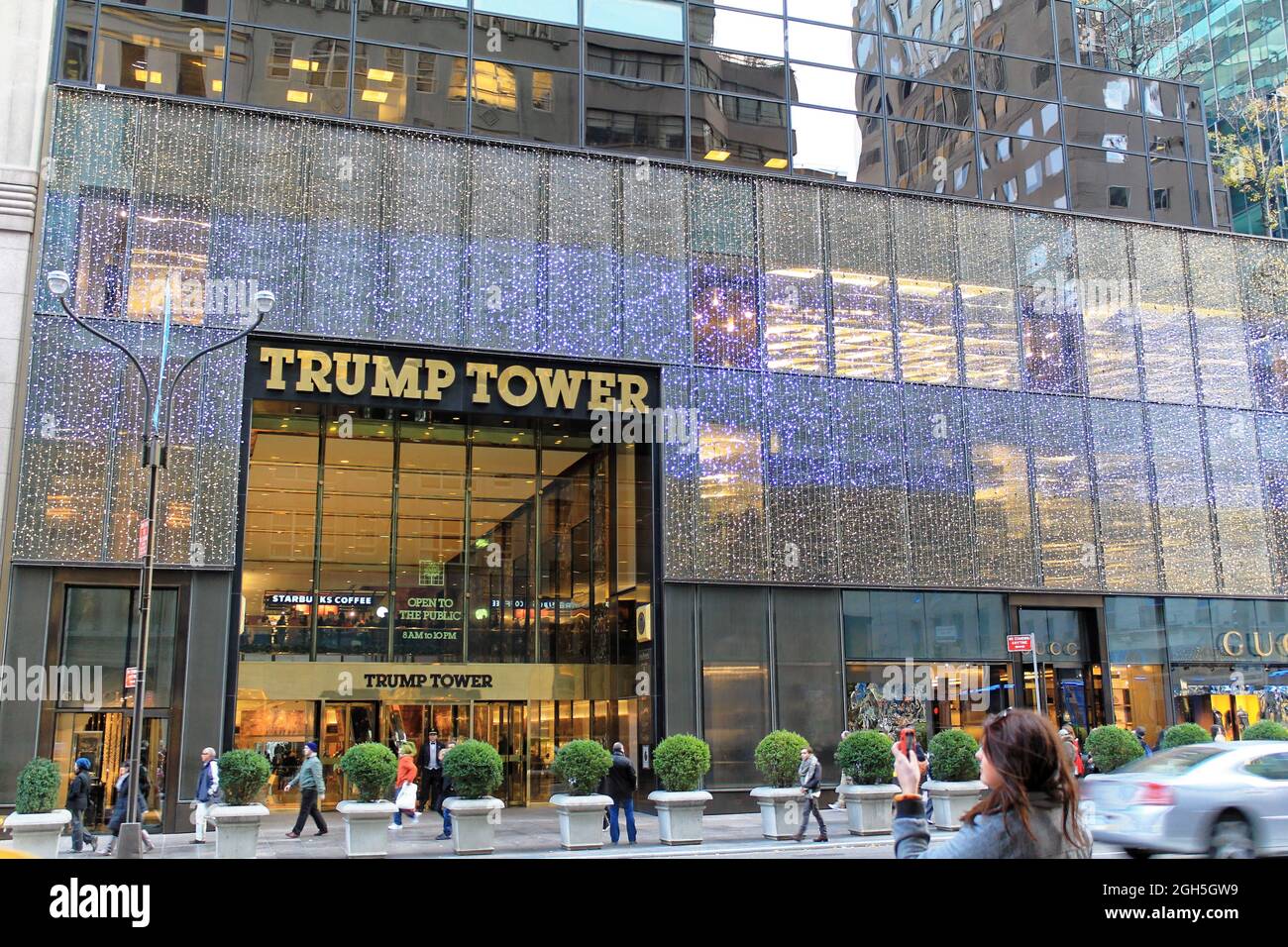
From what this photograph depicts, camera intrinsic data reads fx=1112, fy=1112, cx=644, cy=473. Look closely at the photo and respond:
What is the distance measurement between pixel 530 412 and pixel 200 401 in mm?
7442

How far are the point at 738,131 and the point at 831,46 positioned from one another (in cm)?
429

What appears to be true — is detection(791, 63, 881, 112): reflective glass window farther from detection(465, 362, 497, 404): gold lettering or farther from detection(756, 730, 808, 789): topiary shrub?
detection(756, 730, 808, 789): topiary shrub

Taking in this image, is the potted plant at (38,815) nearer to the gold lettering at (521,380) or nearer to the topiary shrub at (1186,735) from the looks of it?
the gold lettering at (521,380)

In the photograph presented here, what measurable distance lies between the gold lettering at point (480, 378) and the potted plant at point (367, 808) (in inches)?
426

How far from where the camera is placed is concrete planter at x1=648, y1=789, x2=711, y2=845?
64.6 feet

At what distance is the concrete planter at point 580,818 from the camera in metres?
18.7

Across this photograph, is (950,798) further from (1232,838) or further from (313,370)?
(313,370)

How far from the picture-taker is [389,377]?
84.9 feet

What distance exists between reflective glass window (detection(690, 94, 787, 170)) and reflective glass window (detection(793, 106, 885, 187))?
20.4 inches

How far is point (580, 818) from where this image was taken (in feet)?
62.0

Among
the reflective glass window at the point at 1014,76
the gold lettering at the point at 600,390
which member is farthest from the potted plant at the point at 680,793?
the reflective glass window at the point at 1014,76

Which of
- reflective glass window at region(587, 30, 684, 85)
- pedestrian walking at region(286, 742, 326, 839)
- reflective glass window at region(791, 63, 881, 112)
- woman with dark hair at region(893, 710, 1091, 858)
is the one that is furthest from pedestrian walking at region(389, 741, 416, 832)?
reflective glass window at region(791, 63, 881, 112)

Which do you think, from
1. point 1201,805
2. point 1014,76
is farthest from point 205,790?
point 1014,76
